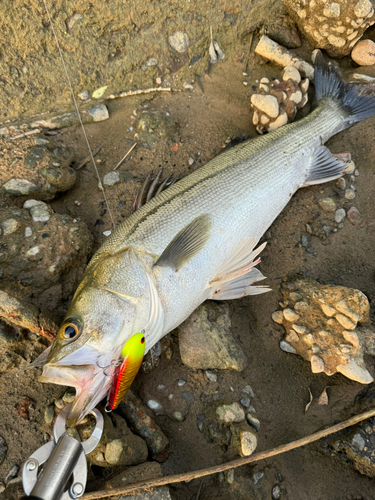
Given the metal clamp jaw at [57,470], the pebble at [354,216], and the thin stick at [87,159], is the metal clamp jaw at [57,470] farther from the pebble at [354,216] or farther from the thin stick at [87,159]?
the pebble at [354,216]

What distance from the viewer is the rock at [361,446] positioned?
9.05ft

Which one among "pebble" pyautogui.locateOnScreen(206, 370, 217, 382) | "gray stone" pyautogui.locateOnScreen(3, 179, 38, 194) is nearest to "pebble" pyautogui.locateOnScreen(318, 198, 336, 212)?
"pebble" pyautogui.locateOnScreen(206, 370, 217, 382)

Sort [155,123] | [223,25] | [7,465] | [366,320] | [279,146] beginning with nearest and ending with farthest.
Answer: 1. [7,465]
2. [366,320]
3. [279,146]
4. [155,123]
5. [223,25]

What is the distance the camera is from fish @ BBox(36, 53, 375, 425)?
7.72ft

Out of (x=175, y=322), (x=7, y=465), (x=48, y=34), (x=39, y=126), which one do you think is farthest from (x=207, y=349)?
(x=48, y=34)

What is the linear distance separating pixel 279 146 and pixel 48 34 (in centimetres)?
267

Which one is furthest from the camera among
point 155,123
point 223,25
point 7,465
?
point 223,25

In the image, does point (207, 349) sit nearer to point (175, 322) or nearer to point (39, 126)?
point (175, 322)

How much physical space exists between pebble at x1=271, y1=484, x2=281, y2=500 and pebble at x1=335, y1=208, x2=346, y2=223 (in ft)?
8.40

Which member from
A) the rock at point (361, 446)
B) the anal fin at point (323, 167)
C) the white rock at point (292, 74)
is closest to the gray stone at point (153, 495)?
the rock at point (361, 446)

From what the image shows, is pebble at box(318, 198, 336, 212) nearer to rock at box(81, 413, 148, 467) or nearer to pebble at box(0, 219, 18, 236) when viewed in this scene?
rock at box(81, 413, 148, 467)

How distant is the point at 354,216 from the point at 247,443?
8.20 ft

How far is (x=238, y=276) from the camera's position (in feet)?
10.1

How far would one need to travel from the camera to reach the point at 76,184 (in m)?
3.52
